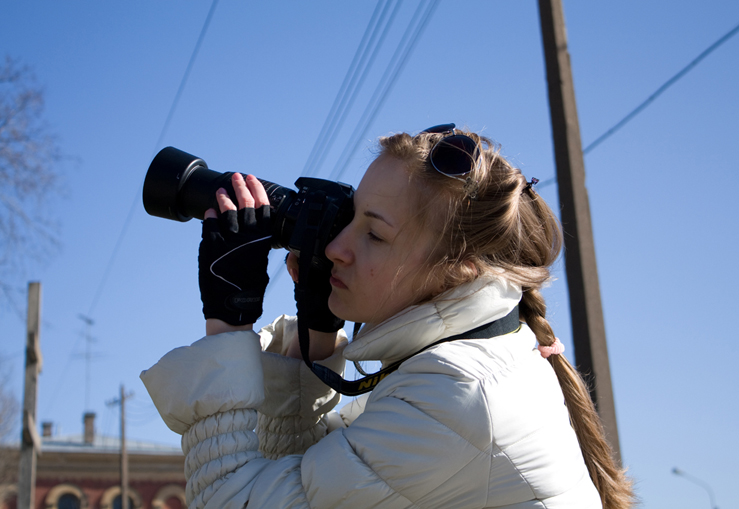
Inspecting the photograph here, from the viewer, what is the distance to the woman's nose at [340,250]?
1.69 m

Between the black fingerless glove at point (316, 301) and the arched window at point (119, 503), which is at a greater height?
the black fingerless glove at point (316, 301)

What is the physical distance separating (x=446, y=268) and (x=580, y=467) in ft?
1.68

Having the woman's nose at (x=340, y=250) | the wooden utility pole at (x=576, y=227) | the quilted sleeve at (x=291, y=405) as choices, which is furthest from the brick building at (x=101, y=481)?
the woman's nose at (x=340, y=250)

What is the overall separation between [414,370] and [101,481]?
883 inches

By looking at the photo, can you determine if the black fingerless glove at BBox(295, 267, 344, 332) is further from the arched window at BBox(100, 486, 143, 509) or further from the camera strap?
the arched window at BBox(100, 486, 143, 509)

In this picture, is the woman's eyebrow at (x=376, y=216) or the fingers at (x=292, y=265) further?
the fingers at (x=292, y=265)

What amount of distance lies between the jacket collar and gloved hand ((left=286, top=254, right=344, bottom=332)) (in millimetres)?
296

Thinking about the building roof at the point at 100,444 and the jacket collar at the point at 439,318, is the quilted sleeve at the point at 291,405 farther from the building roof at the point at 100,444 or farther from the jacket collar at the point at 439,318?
the building roof at the point at 100,444

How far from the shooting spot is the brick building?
2059 cm

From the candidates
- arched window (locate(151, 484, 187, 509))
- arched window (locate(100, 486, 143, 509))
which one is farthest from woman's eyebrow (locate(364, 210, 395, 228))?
arched window (locate(100, 486, 143, 509))

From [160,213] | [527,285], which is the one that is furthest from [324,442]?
[160,213]

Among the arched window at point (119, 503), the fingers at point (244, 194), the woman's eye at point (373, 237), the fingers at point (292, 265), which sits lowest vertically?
the arched window at point (119, 503)

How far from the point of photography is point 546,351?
5.66 ft

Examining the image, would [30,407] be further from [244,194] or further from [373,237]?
[373,237]
